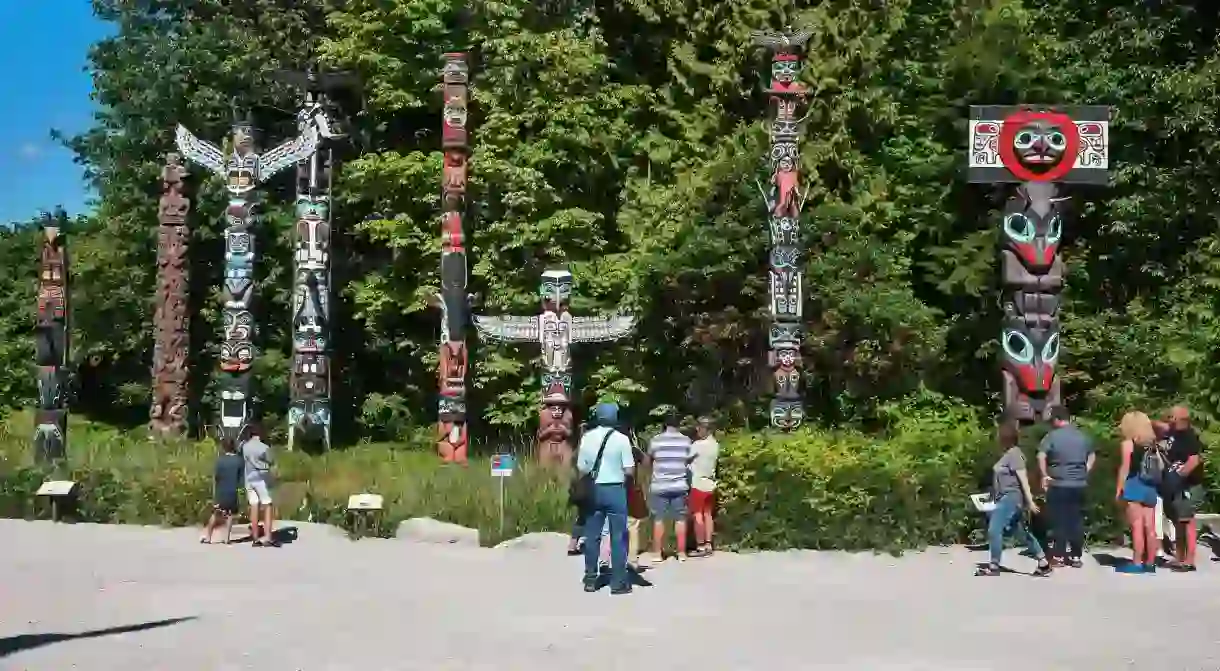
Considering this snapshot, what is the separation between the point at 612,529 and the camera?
9.66 metres

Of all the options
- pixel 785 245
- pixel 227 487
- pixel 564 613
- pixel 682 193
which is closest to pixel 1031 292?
pixel 785 245

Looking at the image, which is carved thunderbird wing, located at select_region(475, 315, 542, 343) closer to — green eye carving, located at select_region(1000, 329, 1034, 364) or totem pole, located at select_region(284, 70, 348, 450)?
totem pole, located at select_region(284, 70, 348, 450)

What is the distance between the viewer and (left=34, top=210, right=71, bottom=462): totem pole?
18.4 m

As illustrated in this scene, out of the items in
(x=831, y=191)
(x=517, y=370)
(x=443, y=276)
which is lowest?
(x=517, y=370)

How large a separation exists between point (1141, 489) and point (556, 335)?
9.65m

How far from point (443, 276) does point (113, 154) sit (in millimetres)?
11529

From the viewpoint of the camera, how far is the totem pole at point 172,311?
23344 mm

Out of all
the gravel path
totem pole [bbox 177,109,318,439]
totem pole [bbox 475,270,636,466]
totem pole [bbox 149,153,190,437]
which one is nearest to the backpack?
the gravel path

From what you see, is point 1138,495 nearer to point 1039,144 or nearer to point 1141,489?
point 1141,489

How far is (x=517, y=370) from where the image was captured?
79.8 feet

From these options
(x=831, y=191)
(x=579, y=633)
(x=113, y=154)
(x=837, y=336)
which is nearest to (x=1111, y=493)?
(x=579, y=633)

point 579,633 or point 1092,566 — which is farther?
point 1092,566

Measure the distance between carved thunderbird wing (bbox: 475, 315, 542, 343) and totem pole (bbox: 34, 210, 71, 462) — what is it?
626 cm

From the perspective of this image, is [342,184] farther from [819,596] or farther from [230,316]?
[819,596]
